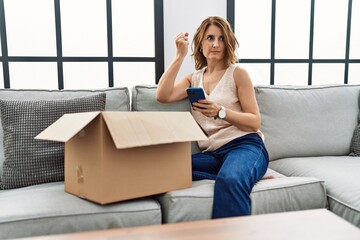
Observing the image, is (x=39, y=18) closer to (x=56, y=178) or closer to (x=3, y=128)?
(x=3, y=128)

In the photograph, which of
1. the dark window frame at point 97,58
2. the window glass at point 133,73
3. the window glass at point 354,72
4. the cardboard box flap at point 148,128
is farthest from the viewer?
the window glass at point 354,72

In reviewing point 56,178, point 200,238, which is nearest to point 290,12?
point 56,178

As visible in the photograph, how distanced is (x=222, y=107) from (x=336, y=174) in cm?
58

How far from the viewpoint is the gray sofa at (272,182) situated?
1075 mm

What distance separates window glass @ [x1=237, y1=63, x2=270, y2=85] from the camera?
2.53 meters

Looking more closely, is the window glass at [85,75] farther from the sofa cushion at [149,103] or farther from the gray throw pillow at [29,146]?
the gray throw pillow at [29,146]

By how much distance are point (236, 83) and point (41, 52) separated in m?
1.30

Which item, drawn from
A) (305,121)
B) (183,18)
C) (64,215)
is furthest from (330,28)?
(64,215)

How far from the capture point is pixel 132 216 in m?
1.11

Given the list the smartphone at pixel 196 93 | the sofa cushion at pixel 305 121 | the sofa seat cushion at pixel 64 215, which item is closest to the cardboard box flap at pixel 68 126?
the sofa seat cushion at pixel 64 215

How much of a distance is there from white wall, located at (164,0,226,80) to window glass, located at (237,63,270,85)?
541 millimetres

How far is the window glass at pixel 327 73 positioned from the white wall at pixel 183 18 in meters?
1.03

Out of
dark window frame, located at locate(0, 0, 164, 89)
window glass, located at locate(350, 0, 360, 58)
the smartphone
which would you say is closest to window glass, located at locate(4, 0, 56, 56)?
dark window frame, located at locate(0, 0, 164, 89)

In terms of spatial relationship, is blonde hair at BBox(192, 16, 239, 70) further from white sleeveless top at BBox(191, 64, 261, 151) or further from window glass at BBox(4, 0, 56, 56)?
window glass at BBox(4, 0, 56, 56)
